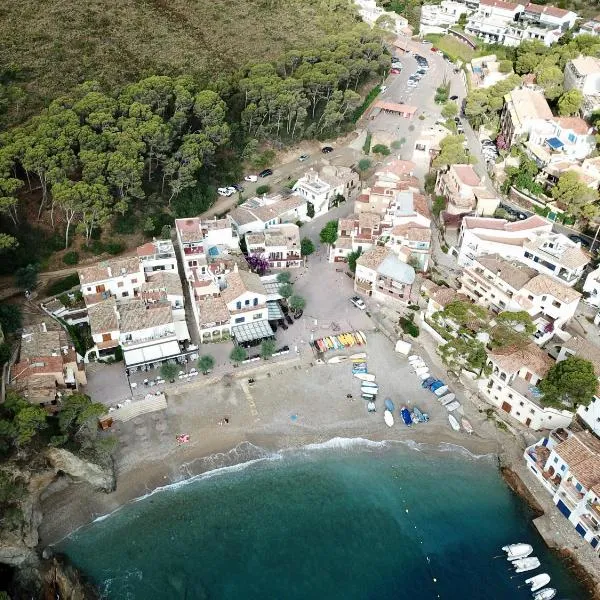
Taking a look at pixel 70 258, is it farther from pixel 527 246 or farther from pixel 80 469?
pixel 527 246

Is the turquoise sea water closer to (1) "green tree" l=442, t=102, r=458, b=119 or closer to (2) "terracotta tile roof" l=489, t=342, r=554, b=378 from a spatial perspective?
(2) "terracotta tile roof" l=489, t=342, r=554, b=378

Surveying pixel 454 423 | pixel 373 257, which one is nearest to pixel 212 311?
pixel 373 257

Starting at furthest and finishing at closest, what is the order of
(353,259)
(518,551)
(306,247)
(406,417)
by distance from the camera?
(306,247) → (353,259) → (406,417) → (518,551)

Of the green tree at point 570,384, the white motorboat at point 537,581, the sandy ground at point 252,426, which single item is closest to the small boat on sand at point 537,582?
the white motorboat at point 537,581

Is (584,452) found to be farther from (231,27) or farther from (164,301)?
(231,27)

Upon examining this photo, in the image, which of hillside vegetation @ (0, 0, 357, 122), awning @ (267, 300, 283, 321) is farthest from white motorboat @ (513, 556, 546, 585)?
hillside vegetation @ (0, 0, 357, 122)

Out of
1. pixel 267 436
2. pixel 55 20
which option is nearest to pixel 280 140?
pixel 55 20

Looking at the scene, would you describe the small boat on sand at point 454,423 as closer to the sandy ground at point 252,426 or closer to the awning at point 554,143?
the sandy ground at point 252,426
